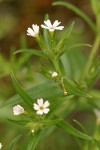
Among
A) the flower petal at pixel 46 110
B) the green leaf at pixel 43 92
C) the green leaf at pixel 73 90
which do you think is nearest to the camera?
the flower petal at pixel 46 110

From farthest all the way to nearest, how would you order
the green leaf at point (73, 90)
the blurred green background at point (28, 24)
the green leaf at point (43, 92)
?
the blurred green background at point (28, 24)
the green leaf at point (43, 92)
the green leaf at point (73, 90)

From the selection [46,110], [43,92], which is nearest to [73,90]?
[46,110]

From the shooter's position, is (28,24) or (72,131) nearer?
(72,131)

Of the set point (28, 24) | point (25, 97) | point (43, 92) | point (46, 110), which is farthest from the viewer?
point (28, 24)

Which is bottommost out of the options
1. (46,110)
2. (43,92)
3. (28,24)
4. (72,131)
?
(72,131)

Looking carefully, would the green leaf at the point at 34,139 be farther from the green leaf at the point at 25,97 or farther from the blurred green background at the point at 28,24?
the blurred green background at the point at 28,24

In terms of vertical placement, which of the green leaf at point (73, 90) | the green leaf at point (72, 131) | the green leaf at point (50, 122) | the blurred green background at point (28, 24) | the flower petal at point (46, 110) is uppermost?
the blurred green background at point (28, 24)

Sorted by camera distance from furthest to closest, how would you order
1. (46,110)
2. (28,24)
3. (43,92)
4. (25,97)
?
(28,24)
(43,92)
(25,97)
(46,110)

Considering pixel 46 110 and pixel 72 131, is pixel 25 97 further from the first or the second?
pixel 72 131

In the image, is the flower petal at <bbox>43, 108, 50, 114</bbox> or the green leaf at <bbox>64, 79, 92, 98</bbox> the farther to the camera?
the green leaf at <bbox>64, 79, 92, 98</bbox>

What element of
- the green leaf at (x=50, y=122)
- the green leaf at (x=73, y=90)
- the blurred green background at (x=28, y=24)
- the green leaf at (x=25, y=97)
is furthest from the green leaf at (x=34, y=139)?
the blurred green background at (x=28, y=24)

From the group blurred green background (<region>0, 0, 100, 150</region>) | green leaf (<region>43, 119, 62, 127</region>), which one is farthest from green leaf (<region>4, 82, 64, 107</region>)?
blurred green background (<region>0, 0, 100, 150</region>)

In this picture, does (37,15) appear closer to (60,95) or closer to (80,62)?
(80,62)

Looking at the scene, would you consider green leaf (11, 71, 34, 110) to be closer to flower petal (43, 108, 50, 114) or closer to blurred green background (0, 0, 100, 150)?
flower petal (43, 108, 50, 114)
